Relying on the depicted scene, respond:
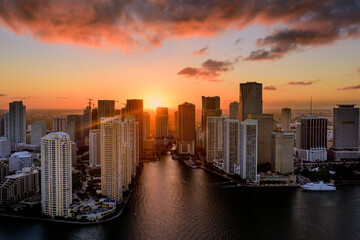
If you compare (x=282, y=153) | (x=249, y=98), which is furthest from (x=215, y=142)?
(x=282, y=153)

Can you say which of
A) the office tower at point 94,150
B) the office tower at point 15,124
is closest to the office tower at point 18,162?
the office tower at point 94,150

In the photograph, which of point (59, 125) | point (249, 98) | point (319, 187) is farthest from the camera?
point (59, 125)

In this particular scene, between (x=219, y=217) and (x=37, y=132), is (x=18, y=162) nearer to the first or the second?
(x=37, y=132)

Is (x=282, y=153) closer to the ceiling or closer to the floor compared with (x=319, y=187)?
closer to the ceiling

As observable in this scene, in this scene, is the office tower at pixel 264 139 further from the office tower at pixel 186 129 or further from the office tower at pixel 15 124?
the office tower at pixel 15 124

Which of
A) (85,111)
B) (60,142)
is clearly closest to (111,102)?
(85,111)

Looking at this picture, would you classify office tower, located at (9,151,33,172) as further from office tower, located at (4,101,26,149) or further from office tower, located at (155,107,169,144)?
office tower, located at (155,107,169,144)

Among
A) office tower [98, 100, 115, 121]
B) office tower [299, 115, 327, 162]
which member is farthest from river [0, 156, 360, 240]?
office tower [98, 100, 115, 121]
